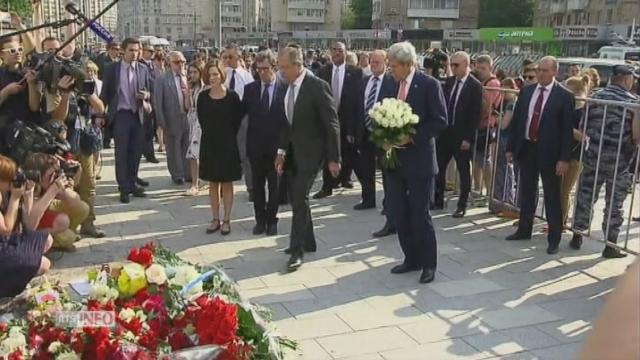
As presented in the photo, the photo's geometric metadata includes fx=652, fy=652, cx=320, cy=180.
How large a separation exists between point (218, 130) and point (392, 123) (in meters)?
2.28

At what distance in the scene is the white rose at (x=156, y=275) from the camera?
11.2 feet

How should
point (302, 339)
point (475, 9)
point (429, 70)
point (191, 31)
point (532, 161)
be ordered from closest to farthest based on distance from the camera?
point (302, 339) < point (532, 161) < point (429, 70) < point (475, 9) < point (191, 31)

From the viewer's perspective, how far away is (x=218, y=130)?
6.74 m

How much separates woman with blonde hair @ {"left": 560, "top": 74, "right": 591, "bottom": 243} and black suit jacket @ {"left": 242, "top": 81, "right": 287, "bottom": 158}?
3.01m

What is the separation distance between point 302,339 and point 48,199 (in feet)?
7.39

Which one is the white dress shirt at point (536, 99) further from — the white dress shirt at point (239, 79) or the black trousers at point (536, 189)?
the white dress shirt at point (239, 79)

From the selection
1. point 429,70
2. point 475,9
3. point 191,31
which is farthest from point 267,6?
point 429,70

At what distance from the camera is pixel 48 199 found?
4.99 meters

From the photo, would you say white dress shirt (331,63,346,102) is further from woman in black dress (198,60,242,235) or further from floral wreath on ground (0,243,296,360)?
floral wreath on ground (0,243,296,360)

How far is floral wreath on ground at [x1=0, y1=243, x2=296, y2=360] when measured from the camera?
2.96m

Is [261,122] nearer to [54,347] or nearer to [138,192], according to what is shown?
[138,192]

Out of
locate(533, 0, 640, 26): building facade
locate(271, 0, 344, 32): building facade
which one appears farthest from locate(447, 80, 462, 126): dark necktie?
locate(271, 0, 344, 32): building facade

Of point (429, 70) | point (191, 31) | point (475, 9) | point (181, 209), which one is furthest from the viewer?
point (191, 31)

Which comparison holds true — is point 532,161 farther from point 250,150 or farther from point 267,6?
point 267,6
